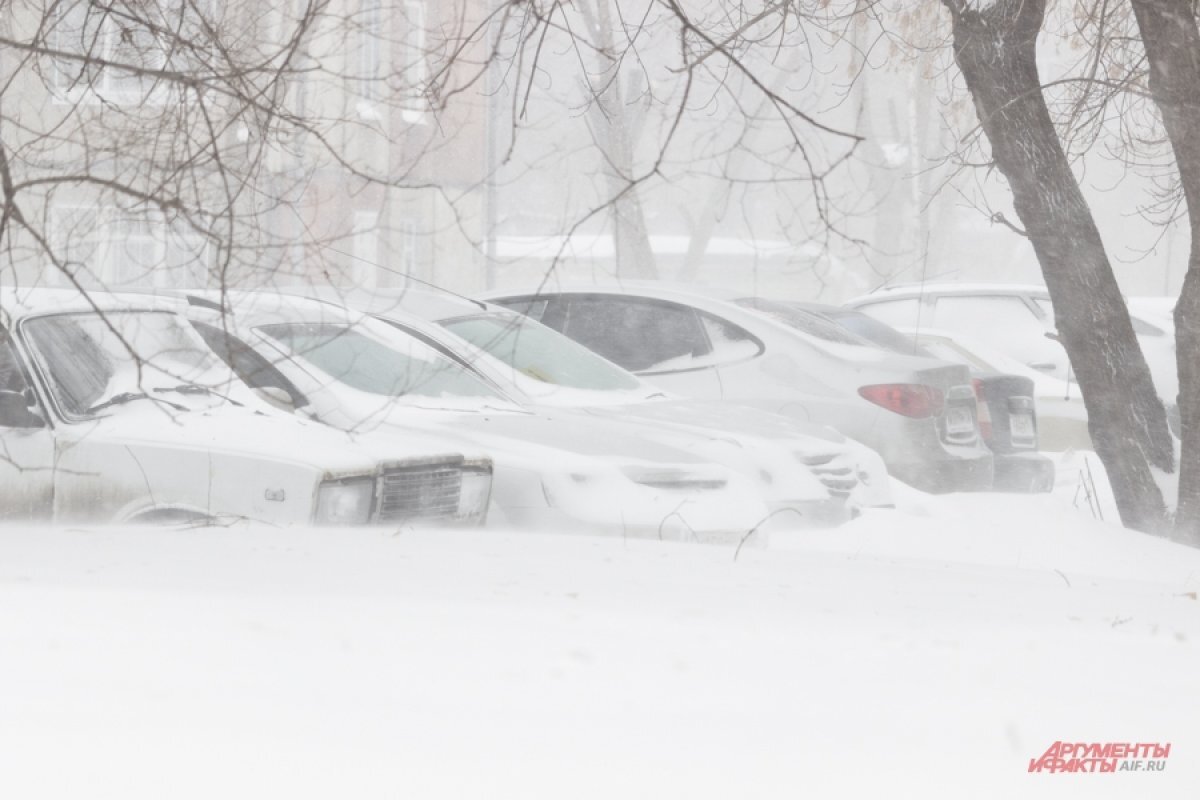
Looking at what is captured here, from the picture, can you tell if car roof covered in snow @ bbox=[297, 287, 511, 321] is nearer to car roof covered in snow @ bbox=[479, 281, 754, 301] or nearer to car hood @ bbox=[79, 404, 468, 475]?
car roof covered in snow @ bbox=[479, 281, 754, 301]

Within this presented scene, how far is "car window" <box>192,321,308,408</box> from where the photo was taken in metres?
5.39

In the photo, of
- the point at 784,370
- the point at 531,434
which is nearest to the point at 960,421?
the point at 784,370

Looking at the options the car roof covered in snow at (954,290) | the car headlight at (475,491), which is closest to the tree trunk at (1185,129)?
the car roof covered in snow at (954,290)

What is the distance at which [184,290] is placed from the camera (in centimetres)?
579

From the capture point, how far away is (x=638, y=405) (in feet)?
21.4

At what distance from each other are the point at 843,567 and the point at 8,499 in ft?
9.86

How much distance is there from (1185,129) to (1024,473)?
2.27 m

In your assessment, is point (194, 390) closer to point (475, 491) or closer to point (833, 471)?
point (475, 491)

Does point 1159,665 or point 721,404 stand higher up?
point 721,404

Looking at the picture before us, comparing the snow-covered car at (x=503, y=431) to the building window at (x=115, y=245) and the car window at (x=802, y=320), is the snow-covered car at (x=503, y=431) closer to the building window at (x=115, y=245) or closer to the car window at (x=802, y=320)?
the building window at (x=115, y=245)

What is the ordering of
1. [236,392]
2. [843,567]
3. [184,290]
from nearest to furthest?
[843,567] → [236,392] → [184,290]

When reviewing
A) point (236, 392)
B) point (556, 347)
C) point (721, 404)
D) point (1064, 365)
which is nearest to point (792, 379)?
point (721, 404)

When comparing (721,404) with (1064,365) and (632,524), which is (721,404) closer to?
(632,524)

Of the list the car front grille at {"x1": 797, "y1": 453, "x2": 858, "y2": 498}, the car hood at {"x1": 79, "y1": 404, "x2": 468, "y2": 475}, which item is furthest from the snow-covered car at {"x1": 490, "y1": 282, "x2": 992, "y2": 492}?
the car hood at {"x1": 79, "y1": 404, "x2": 468, "y2": 475}
